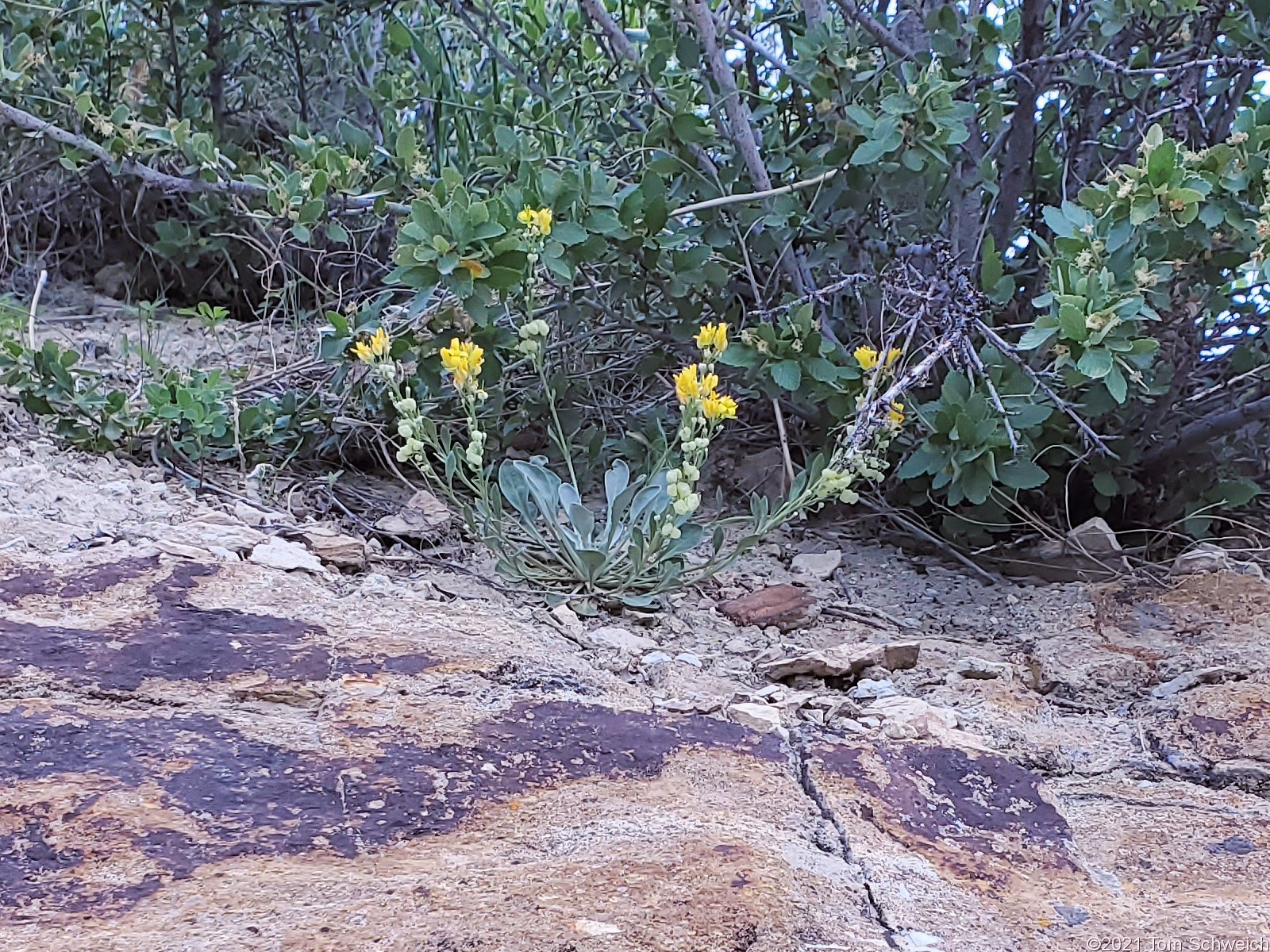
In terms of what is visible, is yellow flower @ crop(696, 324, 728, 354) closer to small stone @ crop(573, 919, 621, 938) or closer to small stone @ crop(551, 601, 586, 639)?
small stone @ crop(551, 601, 586, 639)

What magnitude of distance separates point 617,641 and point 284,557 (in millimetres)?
593

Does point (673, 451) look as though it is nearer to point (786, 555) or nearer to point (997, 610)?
point (786, 555)

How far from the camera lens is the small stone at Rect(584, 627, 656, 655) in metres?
1.84

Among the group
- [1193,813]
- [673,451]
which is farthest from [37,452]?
[1193,813]

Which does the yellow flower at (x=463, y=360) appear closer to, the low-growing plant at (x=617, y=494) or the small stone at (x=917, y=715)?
the low-growing plant at (x=617, y=494)

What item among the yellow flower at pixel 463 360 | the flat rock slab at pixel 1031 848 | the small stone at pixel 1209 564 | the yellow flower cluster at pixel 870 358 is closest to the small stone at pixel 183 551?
the yellow flower at pixel 463 360

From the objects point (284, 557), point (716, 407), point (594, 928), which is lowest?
point (284, 557)

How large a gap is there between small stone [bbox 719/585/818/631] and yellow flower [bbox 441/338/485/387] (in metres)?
0.62

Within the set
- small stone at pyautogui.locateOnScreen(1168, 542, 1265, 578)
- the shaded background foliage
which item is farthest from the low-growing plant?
small stone at pyautogui.locateOnScreen(1168, 542, 1265, 578)

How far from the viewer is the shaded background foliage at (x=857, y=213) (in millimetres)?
2021

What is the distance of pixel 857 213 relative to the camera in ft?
8.00

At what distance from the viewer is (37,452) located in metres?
2.34

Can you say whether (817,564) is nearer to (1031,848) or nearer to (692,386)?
(692,386)

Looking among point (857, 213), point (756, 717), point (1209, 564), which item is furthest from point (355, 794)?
point (1209, 564)
